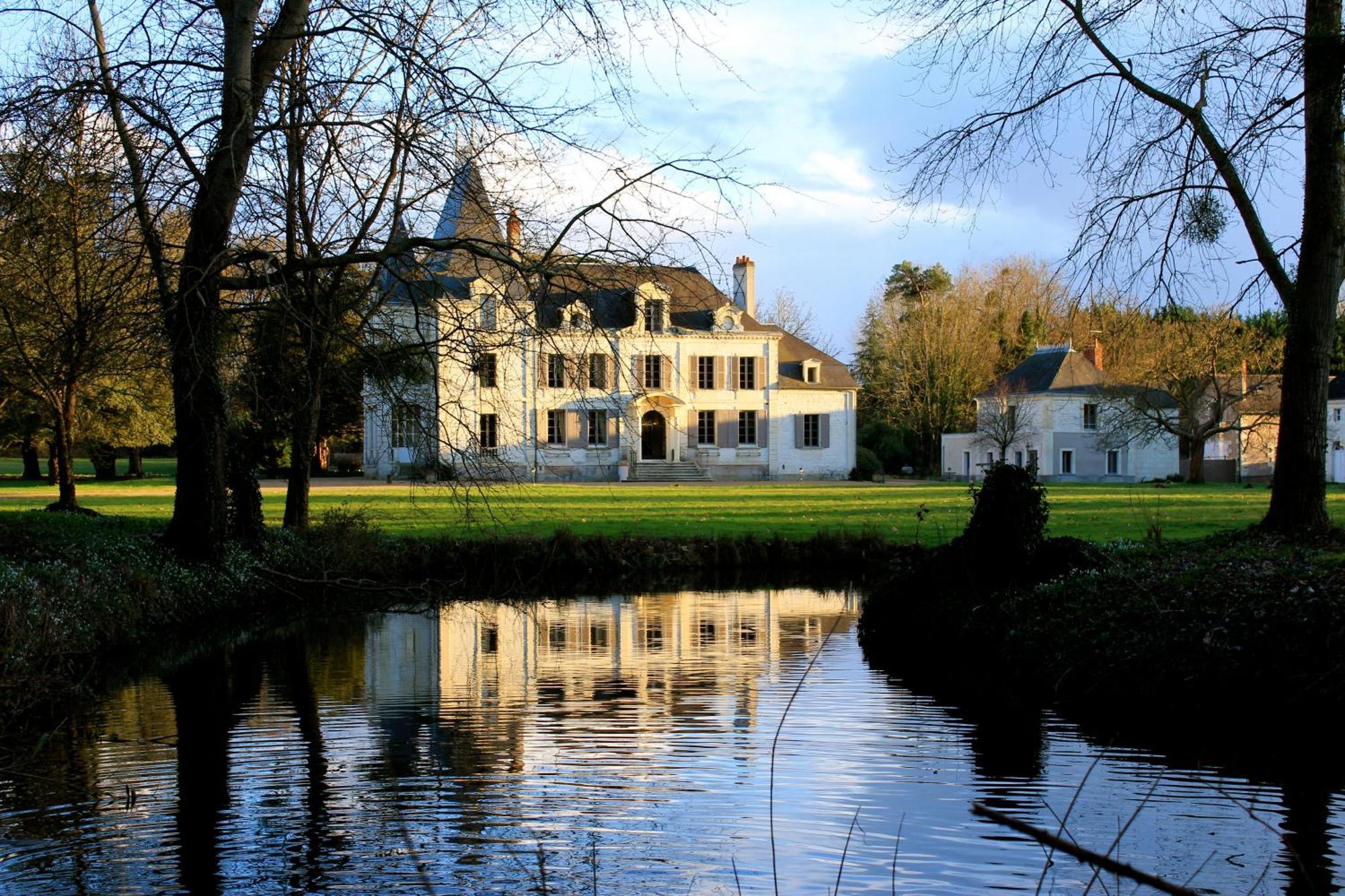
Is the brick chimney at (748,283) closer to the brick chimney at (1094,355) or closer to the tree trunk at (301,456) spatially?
the brick chimney at (1094,355)

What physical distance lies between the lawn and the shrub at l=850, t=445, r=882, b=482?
6650 mm

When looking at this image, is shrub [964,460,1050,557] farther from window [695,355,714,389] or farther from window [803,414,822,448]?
window [803,414,822,448]

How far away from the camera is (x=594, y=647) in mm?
11070

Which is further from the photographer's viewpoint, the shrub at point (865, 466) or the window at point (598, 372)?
the shrub at point (865, 466)

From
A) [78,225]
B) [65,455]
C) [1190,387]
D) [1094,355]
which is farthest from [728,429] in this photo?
[78,225]

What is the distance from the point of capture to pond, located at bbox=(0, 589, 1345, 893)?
5.00 metres

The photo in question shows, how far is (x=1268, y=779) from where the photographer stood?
6277 mm

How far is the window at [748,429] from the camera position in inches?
1795

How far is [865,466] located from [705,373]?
281 inches

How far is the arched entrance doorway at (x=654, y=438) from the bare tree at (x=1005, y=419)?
11742 millimetres

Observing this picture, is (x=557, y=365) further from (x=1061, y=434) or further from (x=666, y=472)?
(x=1061, y=434)

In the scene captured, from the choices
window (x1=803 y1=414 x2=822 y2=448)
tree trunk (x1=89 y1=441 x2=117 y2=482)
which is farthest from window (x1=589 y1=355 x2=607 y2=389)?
window (x1=803 y1=414 x2=822 y2=448)

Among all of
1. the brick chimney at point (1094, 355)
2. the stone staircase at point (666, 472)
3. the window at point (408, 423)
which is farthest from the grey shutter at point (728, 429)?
the window at point (408, 423)

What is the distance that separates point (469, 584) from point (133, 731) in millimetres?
8617
